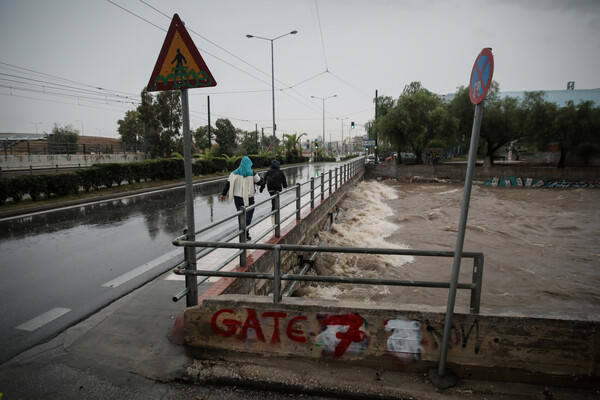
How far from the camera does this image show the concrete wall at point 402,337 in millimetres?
2967

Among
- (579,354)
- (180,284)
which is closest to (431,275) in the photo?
(579,354)

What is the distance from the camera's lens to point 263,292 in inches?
219

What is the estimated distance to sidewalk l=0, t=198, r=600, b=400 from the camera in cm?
285

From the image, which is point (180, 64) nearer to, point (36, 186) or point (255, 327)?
point (255, 327)

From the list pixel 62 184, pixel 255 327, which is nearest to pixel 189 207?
pixel 255 327

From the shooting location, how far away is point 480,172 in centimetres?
3048

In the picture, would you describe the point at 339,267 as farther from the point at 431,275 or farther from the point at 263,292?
the point at 263,292

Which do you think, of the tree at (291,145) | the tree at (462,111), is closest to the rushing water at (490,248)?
the tree at (462,111)

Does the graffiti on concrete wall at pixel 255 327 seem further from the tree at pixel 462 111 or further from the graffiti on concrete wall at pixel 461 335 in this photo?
the tree at pixel 462 111

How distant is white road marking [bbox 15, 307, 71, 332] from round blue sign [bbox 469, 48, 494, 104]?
5.14 meters

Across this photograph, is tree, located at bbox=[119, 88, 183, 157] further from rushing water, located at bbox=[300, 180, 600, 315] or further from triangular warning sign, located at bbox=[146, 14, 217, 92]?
triangular warning sign, located at bbox=[146, 14, 217, 92]

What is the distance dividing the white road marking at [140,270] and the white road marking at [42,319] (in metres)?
0.84

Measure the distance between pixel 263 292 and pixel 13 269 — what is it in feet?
14.6

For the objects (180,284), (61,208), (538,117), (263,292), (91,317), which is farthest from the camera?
(538,117)
